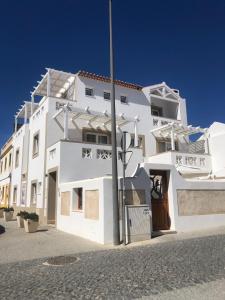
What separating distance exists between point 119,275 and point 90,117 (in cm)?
1435

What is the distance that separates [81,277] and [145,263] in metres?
1.85

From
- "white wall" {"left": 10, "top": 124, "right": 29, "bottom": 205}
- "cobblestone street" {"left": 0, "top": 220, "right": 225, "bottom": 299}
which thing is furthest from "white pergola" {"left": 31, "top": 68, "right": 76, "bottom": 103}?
"cobblestone street" {"left": 0, "top": 220, "right": 225, "bottom": 299}

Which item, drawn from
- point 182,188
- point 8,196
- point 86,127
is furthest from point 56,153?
point 8,196

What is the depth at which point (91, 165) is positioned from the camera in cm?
1645

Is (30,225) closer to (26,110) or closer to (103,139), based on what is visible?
(103,139)

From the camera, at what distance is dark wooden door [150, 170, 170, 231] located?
487 inches

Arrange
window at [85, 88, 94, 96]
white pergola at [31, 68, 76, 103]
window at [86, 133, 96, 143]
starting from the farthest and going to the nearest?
window at [85, 88, 94, 96] < white pergola at [31, 68, 76, 103] < window at [86, 133, 96, 143]

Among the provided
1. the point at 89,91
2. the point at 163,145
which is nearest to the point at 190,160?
the point at 163,145

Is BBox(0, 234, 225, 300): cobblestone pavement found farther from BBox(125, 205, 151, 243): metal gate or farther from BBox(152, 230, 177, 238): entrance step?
BBox(152, 230, 177, 238): entrance step

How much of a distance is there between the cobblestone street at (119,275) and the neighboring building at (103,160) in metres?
2.94

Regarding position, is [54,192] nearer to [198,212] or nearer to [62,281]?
[198,212]

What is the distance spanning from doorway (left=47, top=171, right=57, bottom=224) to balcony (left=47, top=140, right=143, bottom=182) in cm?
65

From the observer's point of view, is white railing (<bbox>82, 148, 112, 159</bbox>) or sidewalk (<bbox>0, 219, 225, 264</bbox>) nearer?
sidewalk (<bbox>0, 219, 225, 264</bbox>)

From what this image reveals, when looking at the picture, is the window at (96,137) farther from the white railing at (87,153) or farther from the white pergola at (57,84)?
the white pergola at (57,84)
